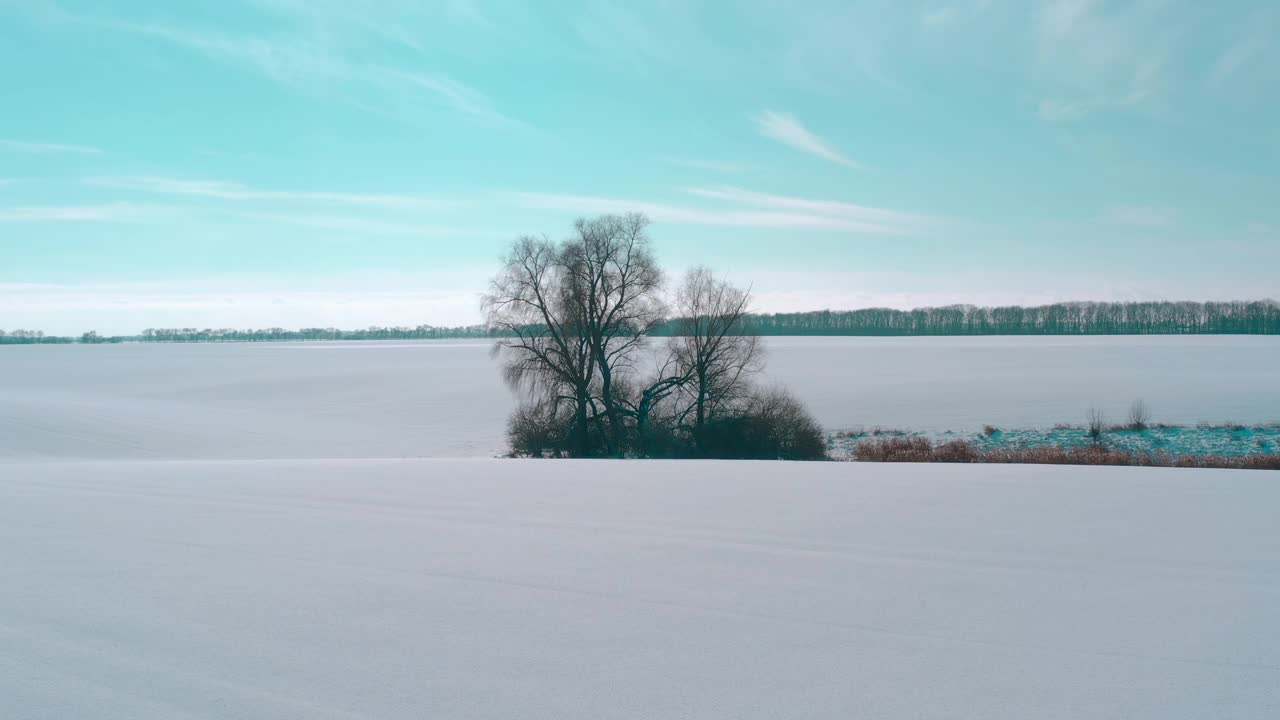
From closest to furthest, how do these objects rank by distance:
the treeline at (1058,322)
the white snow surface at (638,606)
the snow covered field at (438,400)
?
1. the white snow surface at (638,606)
2. the snow covered field at (438,400)
3. the treeline at (1058,322)

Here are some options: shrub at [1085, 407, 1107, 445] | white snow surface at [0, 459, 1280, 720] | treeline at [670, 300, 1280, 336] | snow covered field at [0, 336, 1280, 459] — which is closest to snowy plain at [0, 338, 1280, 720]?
white snow surface at [0, 459, 1280, 720]

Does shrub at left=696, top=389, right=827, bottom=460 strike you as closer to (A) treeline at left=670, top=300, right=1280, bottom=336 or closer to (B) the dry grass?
(B) the dry grass

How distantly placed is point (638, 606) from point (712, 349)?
74.2 ft

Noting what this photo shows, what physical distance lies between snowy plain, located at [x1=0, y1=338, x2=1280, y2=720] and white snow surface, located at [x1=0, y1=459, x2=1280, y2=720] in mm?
23

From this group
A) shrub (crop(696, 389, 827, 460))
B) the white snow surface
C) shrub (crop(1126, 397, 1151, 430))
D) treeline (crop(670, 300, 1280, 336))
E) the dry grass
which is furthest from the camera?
treeline (crop(670, 300, 1280, 336))

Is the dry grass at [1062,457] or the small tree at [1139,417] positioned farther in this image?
the small tree at [1139,417]

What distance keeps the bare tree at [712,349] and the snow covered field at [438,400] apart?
575 cm

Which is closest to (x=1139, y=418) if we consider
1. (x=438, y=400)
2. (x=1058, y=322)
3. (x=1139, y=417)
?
(x=1139, y=417)

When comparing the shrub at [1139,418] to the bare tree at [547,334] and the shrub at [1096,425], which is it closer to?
the shrub at [1096,425]

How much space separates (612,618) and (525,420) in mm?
22355

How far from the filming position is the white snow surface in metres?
3.75

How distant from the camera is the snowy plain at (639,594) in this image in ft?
12.4

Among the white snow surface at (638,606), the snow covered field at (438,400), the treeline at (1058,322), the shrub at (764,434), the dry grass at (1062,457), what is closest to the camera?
the white snow surface at (638,606)

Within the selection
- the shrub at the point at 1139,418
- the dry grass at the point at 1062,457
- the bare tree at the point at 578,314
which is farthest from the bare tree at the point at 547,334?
the shrub at the point at 1139,418
